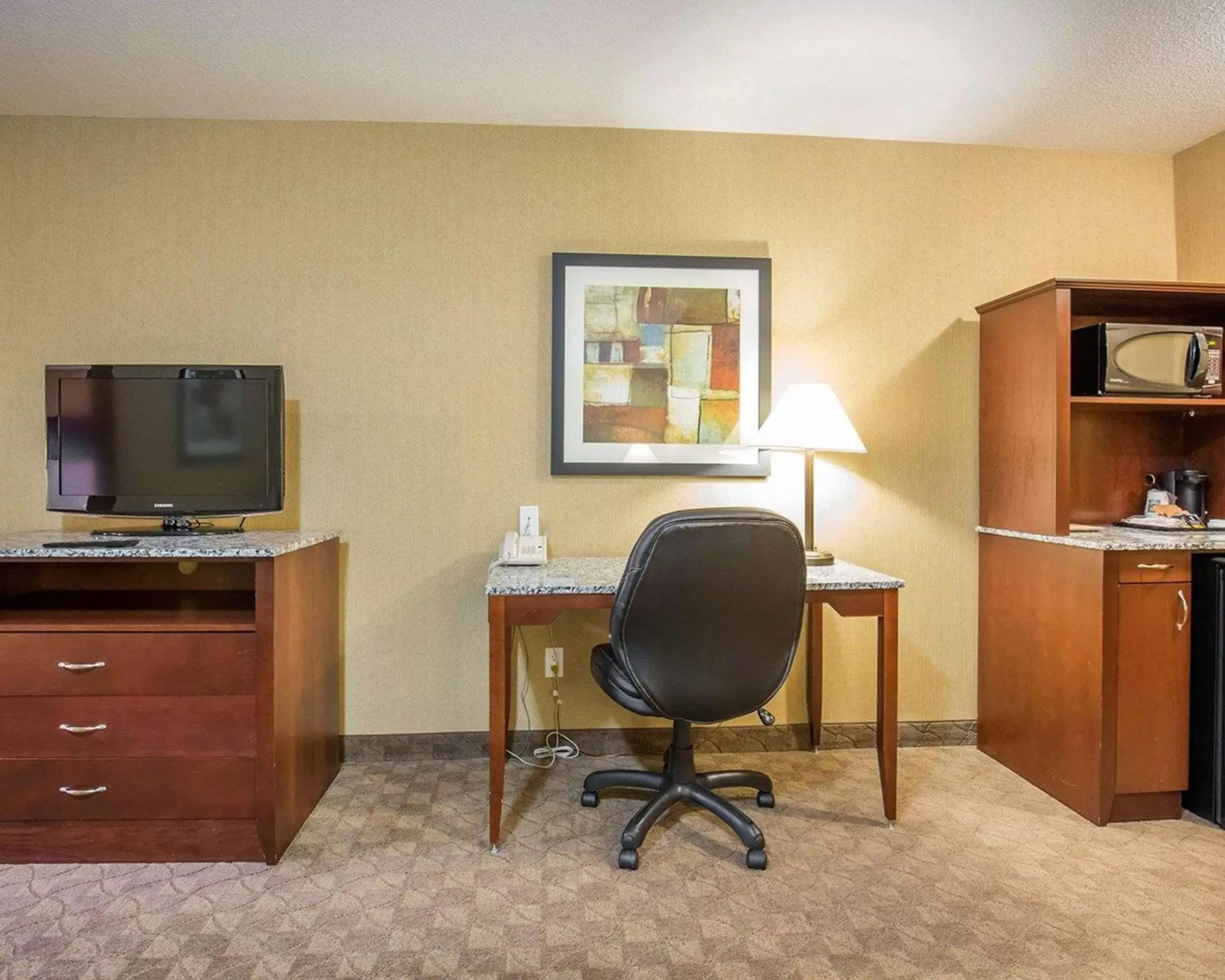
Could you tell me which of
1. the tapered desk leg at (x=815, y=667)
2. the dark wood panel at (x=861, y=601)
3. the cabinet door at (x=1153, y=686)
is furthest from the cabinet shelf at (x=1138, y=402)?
the tapered desk leg at (x=815, y=667)

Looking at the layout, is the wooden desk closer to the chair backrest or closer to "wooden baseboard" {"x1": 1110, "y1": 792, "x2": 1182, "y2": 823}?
the chair backrest

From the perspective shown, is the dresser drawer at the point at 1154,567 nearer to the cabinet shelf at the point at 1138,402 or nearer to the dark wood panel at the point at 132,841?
the cabinet shelf at the point at 1138,402

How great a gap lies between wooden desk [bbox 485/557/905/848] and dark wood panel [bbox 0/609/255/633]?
2.33 ft

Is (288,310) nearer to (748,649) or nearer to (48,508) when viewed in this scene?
(48,508)

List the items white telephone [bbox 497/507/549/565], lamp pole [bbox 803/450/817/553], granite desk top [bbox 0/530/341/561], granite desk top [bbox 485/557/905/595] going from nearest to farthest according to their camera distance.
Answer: granite desk top [bbox 0/530/341/561], granite desk top [bbox 485/557/905/595], white telephone [bbox 497/507/549/565], lamp pole [bbox 803/450/817/553]

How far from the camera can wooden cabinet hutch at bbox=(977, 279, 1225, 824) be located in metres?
2.16

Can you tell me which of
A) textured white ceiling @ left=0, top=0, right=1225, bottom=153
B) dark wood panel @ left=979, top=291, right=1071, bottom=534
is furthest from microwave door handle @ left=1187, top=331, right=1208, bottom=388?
textured white ceiling @ left=0, top=0, right=1225, bottom=153

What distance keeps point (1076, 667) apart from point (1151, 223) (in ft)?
6.42

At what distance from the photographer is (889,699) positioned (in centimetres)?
212

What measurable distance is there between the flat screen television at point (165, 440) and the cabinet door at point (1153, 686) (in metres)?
2.82

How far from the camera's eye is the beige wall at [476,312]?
2.57 meters

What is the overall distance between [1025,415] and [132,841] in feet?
10.4

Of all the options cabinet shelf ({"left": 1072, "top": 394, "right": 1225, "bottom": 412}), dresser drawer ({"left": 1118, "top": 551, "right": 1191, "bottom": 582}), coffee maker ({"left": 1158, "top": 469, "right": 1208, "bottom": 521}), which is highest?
cabinet shelf ({"left": 1072, "top": 394, "right": 1225, "bottom": 412})

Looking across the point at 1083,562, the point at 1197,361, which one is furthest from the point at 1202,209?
the point at 1083,562
